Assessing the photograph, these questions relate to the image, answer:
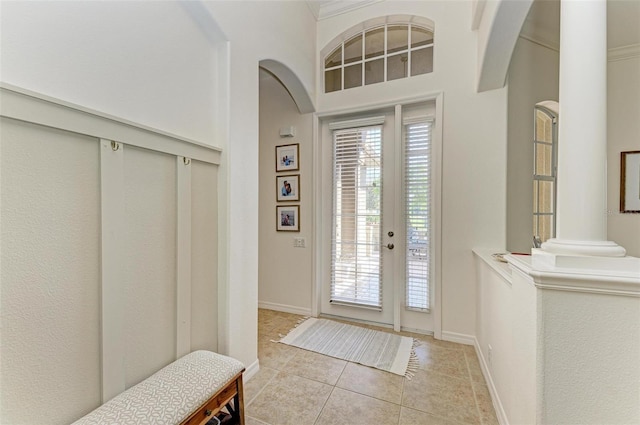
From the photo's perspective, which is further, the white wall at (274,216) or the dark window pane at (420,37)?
the white wall at (274,216)

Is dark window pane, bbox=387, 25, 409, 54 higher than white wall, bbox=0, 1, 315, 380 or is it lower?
higher

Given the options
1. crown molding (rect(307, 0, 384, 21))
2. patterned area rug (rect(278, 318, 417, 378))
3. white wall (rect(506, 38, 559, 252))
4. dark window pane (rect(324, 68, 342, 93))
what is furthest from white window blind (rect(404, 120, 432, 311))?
crown molding (rect(307, 0, 384, 21))

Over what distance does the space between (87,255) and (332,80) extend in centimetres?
285

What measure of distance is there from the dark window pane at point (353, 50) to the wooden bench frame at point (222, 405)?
3.17 meters

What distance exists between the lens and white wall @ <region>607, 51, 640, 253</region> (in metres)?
2.74

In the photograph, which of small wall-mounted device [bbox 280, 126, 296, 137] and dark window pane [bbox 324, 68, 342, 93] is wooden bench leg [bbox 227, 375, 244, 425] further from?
dark window pane [bbox 324, 68, 342, 93]

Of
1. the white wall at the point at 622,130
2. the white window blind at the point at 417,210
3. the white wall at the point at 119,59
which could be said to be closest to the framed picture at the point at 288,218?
the white window blind at the point at 417,210

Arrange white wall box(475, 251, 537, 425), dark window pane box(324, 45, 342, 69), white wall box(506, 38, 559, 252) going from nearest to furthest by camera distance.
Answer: white wall box(475, 251, 537, 425) < white wall box(506, 38, 559, 252) < dark window pane box(324, 45, 342, 69)

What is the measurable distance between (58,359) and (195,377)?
1.71ft

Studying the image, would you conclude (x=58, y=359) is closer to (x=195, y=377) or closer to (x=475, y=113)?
(x=195, y=377)

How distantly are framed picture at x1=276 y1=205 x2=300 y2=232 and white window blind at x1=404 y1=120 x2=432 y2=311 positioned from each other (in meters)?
1.22

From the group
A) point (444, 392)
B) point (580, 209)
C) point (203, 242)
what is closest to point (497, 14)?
point (580, 209)

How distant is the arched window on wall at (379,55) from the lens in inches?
107

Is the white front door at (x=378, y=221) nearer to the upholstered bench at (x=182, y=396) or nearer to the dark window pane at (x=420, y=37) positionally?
the dark window pane at (x=420, y=37)
